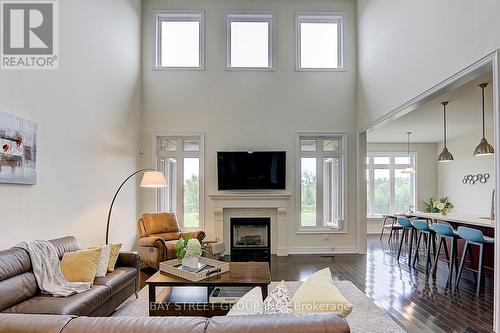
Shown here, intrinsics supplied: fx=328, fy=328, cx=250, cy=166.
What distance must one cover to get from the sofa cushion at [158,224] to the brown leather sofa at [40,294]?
2286 mm

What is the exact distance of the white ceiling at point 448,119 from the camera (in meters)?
5.22

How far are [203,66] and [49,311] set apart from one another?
18.1ft

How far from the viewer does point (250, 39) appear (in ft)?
23.5

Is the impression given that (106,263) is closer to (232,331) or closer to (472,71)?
(232,331)

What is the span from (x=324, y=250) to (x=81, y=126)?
514 centimetres

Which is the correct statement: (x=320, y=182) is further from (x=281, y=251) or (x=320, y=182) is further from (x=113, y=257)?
(x=113, y=257)

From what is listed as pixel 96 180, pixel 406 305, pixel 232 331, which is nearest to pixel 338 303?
pixel 232 331

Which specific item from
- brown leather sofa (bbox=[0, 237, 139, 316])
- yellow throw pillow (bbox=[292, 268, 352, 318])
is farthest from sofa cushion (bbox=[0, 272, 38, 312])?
yellow throw pillow (bbox=[292, 268, 352, 318])

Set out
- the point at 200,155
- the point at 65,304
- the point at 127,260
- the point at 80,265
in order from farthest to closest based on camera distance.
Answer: the point at 200,155 → the point at 127,260 → the point at 80,265 → the point at 65,304

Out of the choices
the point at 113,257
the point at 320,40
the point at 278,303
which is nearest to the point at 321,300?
the point at 278,303

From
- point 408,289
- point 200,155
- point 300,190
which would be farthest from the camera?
point 300,190

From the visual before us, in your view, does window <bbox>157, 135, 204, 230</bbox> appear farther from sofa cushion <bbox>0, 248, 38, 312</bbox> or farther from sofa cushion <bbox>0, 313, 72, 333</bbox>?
sofa cushion <bbox>0, 313, 72, 333</bbox>

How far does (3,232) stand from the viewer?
3.05 meters

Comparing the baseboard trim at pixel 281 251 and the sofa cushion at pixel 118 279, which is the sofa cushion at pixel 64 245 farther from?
the baseboard trim at pixel 281 251
